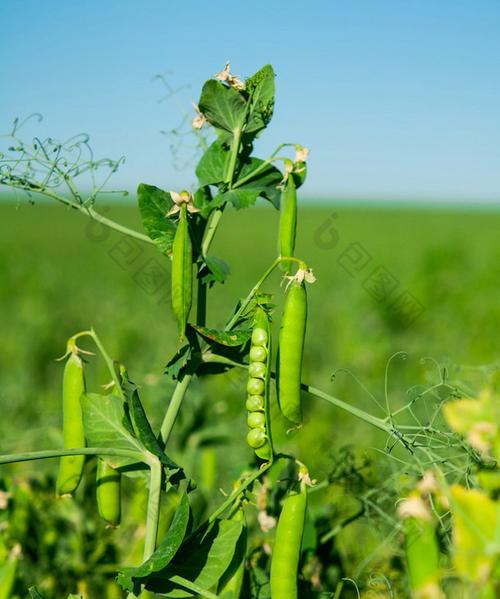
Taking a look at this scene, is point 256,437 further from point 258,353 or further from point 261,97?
point 261,97

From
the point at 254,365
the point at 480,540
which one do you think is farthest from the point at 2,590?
the point at 480,540

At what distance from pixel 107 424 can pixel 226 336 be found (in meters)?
0.34

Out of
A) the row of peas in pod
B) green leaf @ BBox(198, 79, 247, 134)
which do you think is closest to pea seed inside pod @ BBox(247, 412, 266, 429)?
the row of peas in pod

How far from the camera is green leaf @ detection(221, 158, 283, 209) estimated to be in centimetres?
157

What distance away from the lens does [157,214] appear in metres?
1.52

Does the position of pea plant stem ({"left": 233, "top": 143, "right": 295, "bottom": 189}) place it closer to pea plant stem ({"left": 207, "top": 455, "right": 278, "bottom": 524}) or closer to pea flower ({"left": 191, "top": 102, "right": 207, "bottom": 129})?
pea flower ({"left": 191, "top": 102, "right": 207, "bottom": 129})

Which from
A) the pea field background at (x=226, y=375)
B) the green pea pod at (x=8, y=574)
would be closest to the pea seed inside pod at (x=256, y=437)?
the pea field background at (x=226, y=375)

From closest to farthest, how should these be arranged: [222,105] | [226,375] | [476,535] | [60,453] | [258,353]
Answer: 1. [476,535]
2. [60,453]
3. [258,353]
4. [222,105]
5. [226,375]

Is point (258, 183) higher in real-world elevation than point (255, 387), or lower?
higher

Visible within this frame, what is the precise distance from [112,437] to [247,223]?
44079 millimetres

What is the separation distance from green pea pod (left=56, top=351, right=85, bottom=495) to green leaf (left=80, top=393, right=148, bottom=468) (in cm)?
4

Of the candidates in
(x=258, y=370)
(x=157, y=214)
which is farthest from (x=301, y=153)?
(x=258, y=370)

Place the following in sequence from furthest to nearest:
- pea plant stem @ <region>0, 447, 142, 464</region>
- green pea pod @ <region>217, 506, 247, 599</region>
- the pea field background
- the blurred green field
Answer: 1. the blurred green field
2. the pea field background
3. green pea pod @ <region>217, 506, 247, 599</region>
4. pea plant stem @ <region>0, 447, 142, 464</region>

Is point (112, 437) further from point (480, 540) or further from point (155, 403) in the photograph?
point (155, 403)
